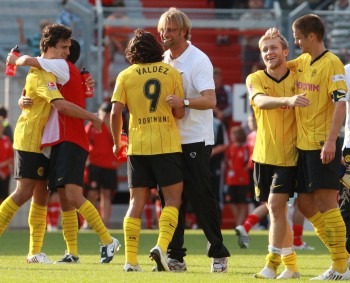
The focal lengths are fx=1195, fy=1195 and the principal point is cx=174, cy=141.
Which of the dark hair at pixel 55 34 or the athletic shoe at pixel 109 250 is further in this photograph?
the athletic shoe at pixel 109 250

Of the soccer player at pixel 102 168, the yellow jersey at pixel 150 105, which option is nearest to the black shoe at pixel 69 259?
the yellow jersey at pixel 150 105

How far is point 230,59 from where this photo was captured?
23766 millimetres

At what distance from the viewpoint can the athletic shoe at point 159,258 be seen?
9586 millimetres

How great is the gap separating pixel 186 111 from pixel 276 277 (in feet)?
5.45

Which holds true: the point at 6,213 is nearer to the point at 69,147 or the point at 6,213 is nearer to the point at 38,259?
the point at 38,259

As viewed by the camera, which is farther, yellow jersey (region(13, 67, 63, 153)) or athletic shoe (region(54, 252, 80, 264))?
athletic shoe (region(54, 252, 80, 264))

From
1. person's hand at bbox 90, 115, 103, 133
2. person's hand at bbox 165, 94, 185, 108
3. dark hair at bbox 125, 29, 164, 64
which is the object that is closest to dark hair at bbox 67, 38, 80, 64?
person's hand at bbox 90, 115, 103, 133

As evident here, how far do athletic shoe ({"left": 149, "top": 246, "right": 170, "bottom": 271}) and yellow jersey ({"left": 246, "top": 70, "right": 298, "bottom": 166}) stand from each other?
3.60 ft

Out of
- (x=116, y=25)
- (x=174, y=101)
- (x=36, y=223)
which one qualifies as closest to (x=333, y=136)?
(x=174, y=101)

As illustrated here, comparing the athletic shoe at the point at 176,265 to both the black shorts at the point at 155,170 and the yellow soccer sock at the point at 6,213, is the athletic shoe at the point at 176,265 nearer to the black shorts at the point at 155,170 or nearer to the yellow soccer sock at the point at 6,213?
the black shorts at the point at 155,170

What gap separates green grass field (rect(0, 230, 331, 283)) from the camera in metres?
9.32

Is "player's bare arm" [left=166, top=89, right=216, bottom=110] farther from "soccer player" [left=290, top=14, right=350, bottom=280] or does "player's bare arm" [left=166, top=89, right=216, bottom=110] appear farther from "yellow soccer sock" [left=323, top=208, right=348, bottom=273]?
"yellow soccer sock" [left=323, top=208, right=348, bottom=273]

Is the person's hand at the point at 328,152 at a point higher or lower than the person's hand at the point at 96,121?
lower

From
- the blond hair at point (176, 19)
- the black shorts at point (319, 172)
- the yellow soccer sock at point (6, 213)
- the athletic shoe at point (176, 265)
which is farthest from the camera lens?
the yellow soccer sock at point (6, 213)
